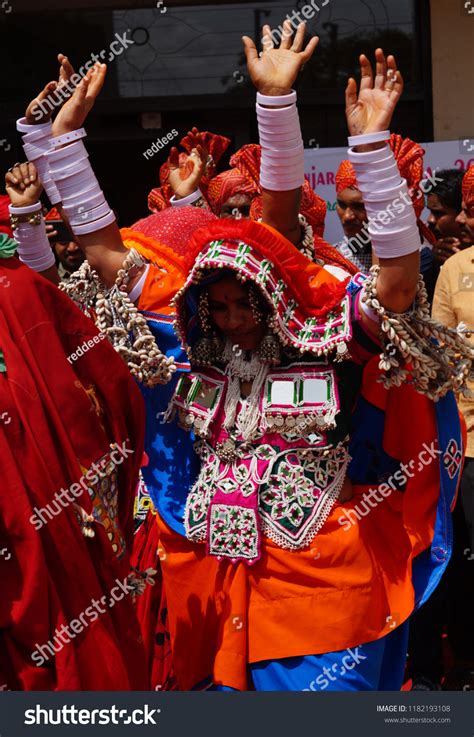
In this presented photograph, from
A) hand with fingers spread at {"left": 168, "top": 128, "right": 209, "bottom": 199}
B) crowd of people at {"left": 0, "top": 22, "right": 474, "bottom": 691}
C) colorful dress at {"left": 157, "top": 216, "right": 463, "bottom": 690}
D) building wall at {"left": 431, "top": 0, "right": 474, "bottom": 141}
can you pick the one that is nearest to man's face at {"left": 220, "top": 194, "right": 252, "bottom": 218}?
hand with fingers spread at {"left": 168, "top": 128, "right": 209, "bottom": 199}

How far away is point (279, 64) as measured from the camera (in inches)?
151

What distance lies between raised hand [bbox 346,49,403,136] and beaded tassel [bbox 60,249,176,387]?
2.76ft

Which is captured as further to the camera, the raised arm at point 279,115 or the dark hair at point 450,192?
the dark hair at point 450,192

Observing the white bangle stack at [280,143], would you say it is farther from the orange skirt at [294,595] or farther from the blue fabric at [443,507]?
the orange skirt at [294,595]

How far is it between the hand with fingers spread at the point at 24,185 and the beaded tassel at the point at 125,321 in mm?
292

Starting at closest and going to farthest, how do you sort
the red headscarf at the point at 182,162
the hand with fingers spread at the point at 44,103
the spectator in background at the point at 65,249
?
the hand with fingers spread at the point at 44,103
the red headscarf at the point at 182,162
the spectator in background at the point at 65,249

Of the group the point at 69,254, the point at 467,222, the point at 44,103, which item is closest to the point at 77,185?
the point at 44,103

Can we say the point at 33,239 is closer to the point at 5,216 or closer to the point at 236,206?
the point at 5,216

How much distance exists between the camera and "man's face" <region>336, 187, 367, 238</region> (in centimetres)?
589

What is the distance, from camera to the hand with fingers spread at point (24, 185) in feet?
13.5

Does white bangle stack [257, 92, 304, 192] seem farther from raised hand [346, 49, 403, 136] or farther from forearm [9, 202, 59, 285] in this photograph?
forearm [9, 202, 59, 285]

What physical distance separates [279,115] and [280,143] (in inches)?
3.8

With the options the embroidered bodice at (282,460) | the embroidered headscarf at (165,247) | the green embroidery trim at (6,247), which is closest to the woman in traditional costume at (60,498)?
the green embroidery trim at (6,247)

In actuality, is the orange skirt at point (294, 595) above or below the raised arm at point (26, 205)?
below
